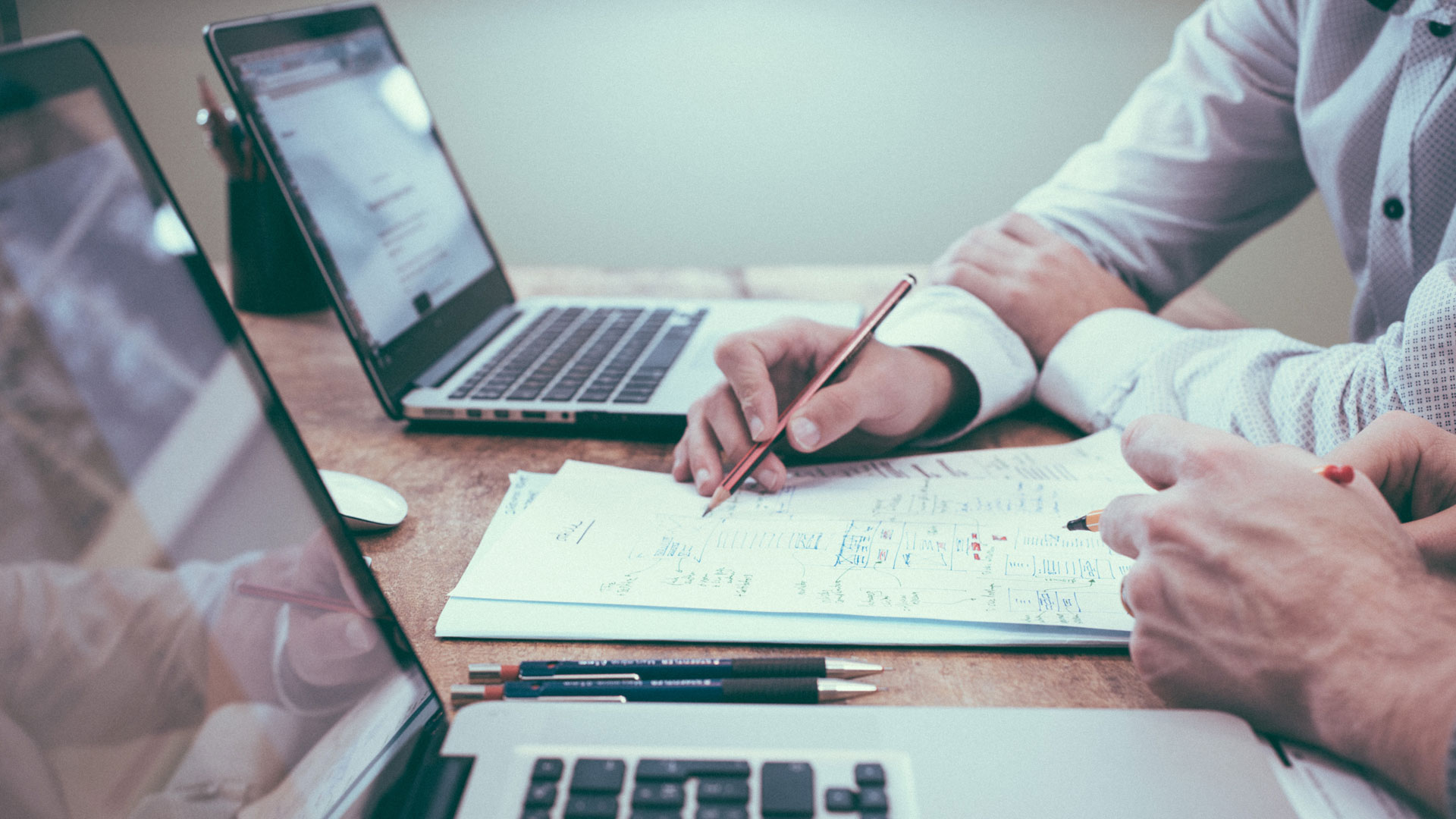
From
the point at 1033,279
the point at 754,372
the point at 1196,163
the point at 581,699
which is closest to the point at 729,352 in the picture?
the point at 754,372

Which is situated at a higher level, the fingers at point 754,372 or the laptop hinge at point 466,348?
the laptop hinge at point 466,348

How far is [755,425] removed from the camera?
562 mm

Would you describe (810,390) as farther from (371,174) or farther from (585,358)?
(371,174)

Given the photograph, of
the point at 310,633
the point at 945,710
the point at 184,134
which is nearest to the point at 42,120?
the point at 310,633

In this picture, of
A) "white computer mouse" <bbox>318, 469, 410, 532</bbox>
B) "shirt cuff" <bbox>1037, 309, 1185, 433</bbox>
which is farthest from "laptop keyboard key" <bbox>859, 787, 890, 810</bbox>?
"shirt cuff" <bbox>1037, 309, 1185, 433</bbox>

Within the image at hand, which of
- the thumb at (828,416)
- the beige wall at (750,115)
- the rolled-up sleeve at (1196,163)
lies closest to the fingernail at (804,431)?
the thumb at (828,416)

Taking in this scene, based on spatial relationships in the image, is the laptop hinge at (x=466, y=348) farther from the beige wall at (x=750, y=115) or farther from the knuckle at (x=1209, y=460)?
the beige wall at (x=750, y=115)

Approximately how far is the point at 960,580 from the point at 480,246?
2.12 feet

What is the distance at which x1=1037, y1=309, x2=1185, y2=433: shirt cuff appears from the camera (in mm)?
662

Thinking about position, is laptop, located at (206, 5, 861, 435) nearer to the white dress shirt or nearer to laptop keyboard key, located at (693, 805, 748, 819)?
the white dress shirt

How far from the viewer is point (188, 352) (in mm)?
287

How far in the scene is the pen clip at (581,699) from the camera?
14.5 inches

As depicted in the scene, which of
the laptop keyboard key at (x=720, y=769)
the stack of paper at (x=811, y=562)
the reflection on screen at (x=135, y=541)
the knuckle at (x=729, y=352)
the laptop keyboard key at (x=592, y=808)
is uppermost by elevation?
the reflection on screen at (x=135, y=541)

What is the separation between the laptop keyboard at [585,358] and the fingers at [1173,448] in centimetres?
36
